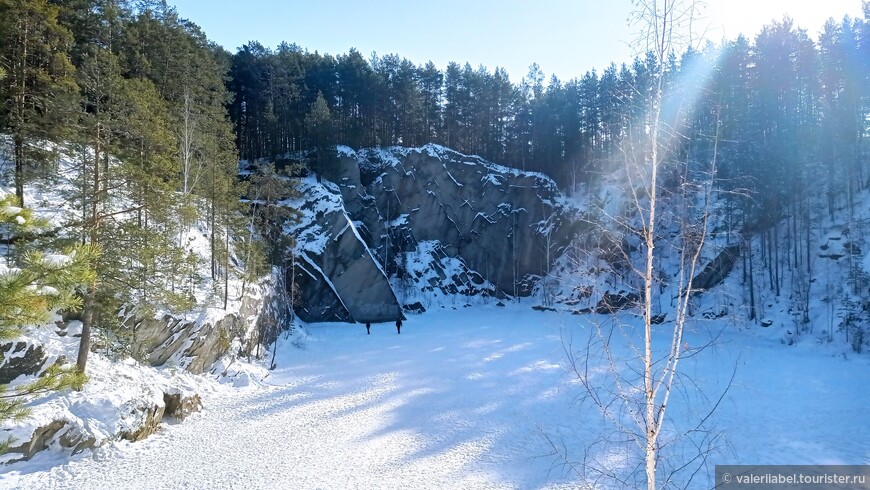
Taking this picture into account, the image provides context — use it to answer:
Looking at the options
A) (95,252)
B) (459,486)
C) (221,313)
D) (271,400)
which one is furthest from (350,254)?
(95,252)

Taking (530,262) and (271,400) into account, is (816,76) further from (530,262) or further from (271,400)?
(271,400)

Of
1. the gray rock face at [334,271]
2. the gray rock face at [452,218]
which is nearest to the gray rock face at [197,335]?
the gray rock face at [334,271]

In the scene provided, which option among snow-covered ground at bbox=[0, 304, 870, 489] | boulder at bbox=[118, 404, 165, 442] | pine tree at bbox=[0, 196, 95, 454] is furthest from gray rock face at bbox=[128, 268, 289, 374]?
pine tree at bbox=[0, 196, 95, 454]

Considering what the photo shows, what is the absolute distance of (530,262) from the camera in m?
46.7

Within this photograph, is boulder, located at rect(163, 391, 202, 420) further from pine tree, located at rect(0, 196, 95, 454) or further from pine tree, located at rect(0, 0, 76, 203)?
pine tree, located at rect(0, 196, 95, 454)

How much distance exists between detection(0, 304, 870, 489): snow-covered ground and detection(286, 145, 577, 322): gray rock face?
21.2m

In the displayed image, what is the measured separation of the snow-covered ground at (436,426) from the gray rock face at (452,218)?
69.4 feet

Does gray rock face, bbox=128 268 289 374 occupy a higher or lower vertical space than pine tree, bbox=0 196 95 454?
lower

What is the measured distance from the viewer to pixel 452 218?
1854 inches

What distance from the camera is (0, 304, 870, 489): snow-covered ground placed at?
9.90 meters

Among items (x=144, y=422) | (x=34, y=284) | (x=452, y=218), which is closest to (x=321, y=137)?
(x=452, y=218)

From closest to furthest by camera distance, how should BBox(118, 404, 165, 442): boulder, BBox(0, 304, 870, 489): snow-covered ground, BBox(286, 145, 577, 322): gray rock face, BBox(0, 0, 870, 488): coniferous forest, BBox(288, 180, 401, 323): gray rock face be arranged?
BBox(0, 0, 870, 488): coniferous forest < BBox(0, 304, 870, 489): snow-covered ground < BBox(118, 404, 165, 442): boulder < BBox(288, 180, 401, 323): gray rock face < BBox(286, 145, 577, 322): gray rock face

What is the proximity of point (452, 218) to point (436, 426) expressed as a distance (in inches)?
1378

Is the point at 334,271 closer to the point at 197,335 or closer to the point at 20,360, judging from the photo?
the point at 197,335
